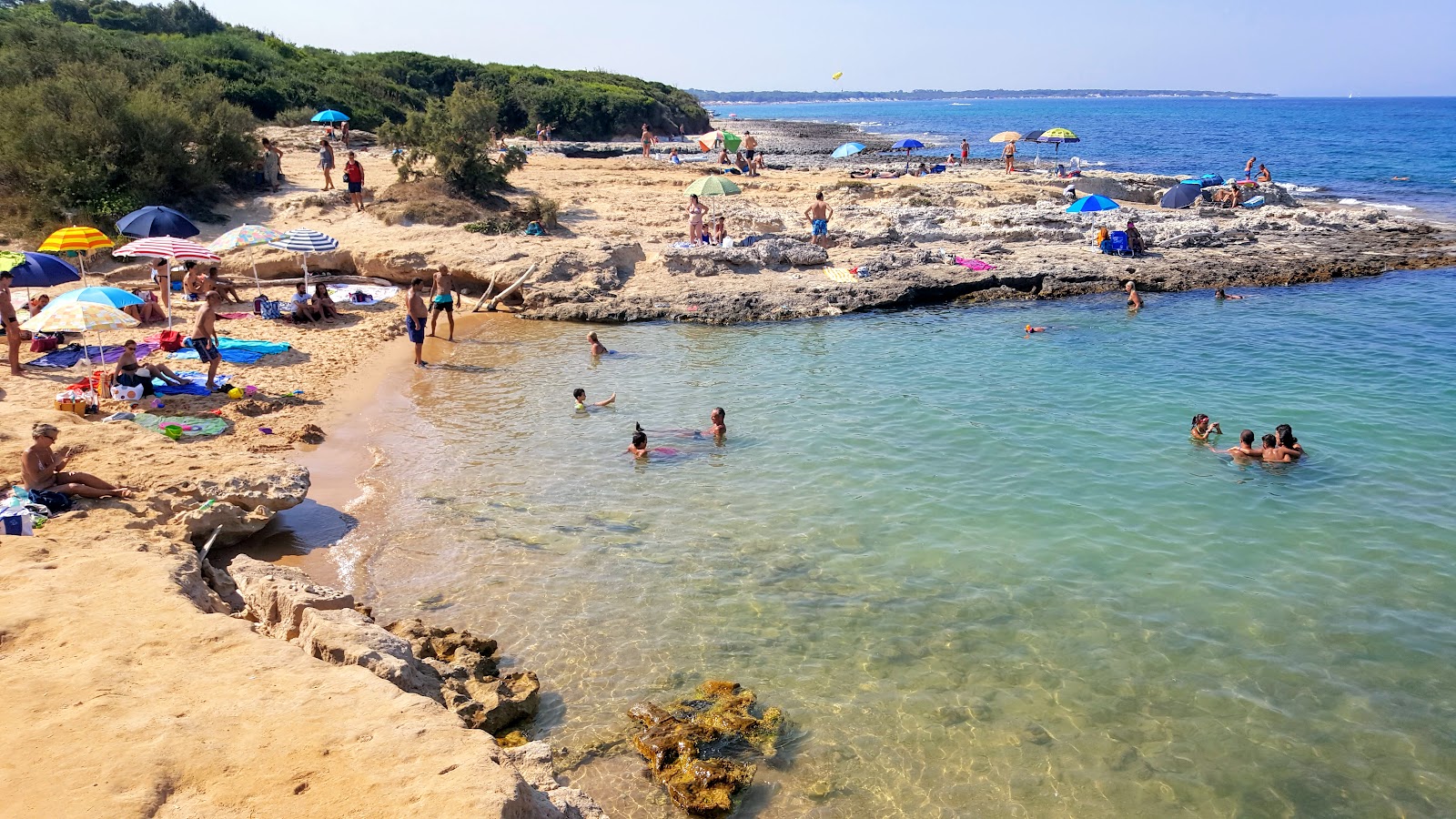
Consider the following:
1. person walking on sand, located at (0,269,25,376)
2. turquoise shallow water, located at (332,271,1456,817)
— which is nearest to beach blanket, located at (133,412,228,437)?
turquoise shallow water, located at (332,271,1456,817)

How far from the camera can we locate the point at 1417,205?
31953 millimetres

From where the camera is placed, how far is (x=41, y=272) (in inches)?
525

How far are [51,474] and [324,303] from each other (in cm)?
959

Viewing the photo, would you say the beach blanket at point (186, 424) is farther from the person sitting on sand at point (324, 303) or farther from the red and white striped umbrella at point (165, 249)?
the person sitting on sand at point (324, 303)

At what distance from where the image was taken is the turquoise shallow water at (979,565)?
20.6ft

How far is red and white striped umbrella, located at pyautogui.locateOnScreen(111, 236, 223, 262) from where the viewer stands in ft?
48.7

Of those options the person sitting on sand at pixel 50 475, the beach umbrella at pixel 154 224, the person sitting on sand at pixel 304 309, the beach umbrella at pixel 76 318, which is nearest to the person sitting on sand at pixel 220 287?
the beach umbrella at pixel 154 224

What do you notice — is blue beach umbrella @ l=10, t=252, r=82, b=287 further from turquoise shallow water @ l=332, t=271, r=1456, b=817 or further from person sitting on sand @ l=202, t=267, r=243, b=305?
turquoise shallow water @ l=332, t=271, r=1456, b=817

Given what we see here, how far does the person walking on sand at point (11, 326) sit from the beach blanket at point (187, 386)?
1947 mm

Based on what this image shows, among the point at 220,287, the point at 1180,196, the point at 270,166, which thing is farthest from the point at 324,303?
the point at 1180,196

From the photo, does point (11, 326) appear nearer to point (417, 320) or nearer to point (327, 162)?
point (417, 320)

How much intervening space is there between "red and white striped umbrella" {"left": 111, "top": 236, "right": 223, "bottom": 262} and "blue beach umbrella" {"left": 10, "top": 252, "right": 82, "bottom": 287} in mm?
1034

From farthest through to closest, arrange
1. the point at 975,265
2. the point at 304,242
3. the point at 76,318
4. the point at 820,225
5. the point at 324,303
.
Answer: the point at 820,225 → the point at 975,265 → the point at 324,303 → the point at 304,242 → the point at 76,318

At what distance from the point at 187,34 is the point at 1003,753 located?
5514 cm
